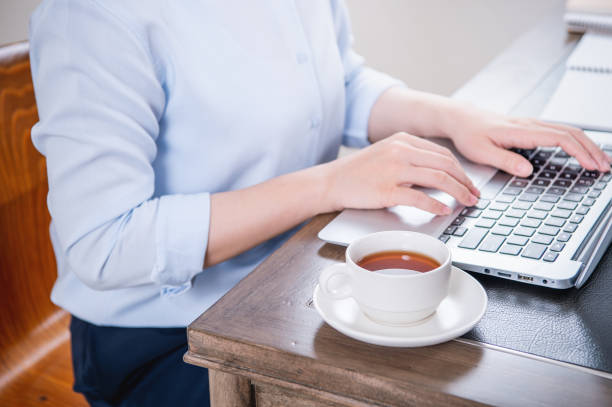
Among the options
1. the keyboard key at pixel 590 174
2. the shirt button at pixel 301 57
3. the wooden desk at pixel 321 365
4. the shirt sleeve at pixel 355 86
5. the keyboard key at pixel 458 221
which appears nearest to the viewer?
the wooden desk at pixel 321 365

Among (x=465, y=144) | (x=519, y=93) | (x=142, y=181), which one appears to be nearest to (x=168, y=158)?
(x=142, y=181)

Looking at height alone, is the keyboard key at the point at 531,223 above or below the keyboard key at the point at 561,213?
above

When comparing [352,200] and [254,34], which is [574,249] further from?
[254,34]

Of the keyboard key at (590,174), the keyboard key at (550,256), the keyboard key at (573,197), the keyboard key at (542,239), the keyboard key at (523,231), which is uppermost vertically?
the keyboard key at (550,256)

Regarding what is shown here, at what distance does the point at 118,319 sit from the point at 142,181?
0.83 feet

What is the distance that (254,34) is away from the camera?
0.91m

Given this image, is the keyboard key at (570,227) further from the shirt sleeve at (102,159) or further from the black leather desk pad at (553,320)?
the shirt sleeve at (102,159)

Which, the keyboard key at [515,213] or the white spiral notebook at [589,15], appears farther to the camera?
the white spiral notebook at [589,15]

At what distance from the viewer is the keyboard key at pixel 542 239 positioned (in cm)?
66

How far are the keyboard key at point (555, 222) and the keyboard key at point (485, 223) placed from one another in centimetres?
6

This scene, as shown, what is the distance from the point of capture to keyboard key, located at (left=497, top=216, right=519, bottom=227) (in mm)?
705

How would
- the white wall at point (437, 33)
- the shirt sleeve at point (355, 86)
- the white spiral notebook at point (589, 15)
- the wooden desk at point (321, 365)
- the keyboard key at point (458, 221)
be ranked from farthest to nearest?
the white wall at point (437, 33) < the white spiral notebook at point (589, 15) < the shirt sleeve at point (355, 86) < the keyboard key at point (458, 221) < the wooden desk at point (321, 365)

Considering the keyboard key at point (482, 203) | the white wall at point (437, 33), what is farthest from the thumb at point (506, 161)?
the white wall at point (437, 33)

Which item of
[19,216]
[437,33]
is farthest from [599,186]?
[437,33]
